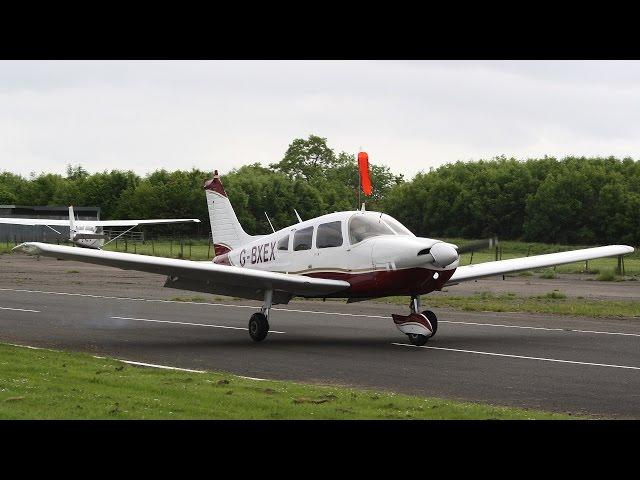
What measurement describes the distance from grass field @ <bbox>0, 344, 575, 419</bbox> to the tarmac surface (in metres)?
1.18

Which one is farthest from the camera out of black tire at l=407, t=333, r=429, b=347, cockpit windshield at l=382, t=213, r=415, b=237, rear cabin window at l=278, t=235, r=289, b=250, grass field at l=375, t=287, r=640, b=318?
grass field at l=375, t=287, r=640, b=318

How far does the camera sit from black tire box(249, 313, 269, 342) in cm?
1955

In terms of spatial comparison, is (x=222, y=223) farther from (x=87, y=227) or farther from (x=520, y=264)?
(x=87, y=227)

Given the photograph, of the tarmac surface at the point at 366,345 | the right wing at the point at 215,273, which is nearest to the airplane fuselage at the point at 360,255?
the right wing at the point at 215,273

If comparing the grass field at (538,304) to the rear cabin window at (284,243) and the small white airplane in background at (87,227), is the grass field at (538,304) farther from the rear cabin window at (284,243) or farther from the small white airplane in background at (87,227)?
the small white airplane in background at (87,227)

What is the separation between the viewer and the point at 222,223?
78.9ft

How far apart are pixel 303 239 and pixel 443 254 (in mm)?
3702

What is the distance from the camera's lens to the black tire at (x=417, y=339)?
1883 cm

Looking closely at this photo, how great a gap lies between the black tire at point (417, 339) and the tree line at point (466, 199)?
59.4m

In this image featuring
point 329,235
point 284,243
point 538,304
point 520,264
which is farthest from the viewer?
point 538,304

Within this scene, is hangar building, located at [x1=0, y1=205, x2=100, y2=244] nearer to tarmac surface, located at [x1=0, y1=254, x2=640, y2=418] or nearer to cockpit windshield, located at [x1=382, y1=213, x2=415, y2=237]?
tarmac surface, located at [x1=0, y1=254, x2=640, y2=418]

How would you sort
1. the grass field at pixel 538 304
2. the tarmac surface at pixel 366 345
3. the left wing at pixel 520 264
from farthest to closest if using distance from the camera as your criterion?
the grass field at pixel 538 304, the left wing at pixel 520 264, the tarmac surface at pixel 366 345

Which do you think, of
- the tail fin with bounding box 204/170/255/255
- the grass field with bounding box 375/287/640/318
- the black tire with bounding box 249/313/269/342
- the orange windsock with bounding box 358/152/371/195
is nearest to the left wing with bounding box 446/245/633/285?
the orange windsock with bounding box 358/152/371/195

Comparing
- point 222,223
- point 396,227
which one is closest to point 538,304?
point 222,223
